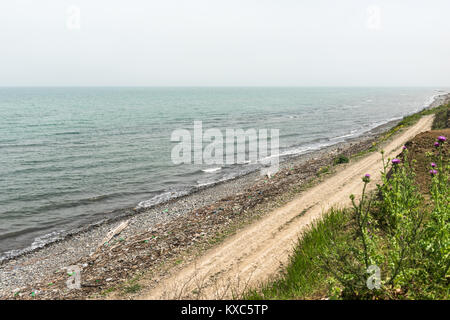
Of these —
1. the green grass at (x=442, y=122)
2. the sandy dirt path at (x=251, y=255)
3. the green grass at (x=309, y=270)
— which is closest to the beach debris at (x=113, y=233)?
the sandy dirt path at (x=251, y=255)

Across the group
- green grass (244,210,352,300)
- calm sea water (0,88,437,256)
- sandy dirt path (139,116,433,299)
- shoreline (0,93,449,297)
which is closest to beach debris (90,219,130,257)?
shoreline (0,93,449,297)

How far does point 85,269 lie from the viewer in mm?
9930

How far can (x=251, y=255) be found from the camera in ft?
27.9

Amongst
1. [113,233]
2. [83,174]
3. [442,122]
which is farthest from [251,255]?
[442,122]

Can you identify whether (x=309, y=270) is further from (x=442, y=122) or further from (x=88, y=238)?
(x=442, y=122)

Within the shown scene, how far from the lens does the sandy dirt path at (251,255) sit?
23.2 ft

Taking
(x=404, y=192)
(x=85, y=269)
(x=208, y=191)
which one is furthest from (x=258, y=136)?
(x=404, y=192)

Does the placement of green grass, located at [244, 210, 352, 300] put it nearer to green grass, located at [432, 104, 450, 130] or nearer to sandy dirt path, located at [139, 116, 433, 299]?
sandy dirt path, located at [139, 116, 433, 299]

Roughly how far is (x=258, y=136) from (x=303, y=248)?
110 ft

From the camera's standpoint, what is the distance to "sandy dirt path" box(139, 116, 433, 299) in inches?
278

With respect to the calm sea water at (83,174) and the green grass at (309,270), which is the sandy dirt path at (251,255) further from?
the calm sea water at (83,174)

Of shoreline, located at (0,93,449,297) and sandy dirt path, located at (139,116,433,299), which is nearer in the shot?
sandy dirt path, located at (139,116,433,299)
